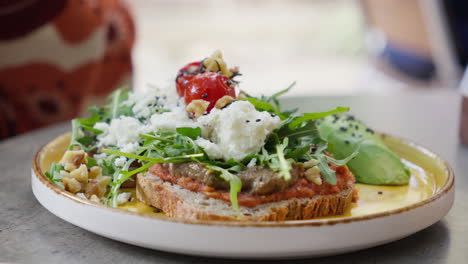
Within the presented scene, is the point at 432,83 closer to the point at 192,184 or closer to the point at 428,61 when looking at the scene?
the point at 428,61

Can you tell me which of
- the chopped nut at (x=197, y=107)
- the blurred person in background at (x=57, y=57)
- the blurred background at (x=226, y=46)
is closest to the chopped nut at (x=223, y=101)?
the chopped nut at (x=197, y=107)

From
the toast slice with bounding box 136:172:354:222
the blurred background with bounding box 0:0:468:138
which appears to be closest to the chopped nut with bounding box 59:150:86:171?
the toast slice with bounding box 136:172:354:222

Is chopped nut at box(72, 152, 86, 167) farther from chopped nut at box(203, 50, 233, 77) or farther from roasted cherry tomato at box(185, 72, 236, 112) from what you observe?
chopped nut at box(203, 50, 233, 77)

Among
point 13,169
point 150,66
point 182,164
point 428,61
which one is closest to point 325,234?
point 182,164

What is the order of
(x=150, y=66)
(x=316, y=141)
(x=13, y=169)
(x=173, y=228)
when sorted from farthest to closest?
(x=150, y=66) → (x=13, y=169) → (x=316, y=141) → (x=173, y=228)

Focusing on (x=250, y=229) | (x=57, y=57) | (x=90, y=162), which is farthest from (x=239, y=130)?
(x=57, y=57)
